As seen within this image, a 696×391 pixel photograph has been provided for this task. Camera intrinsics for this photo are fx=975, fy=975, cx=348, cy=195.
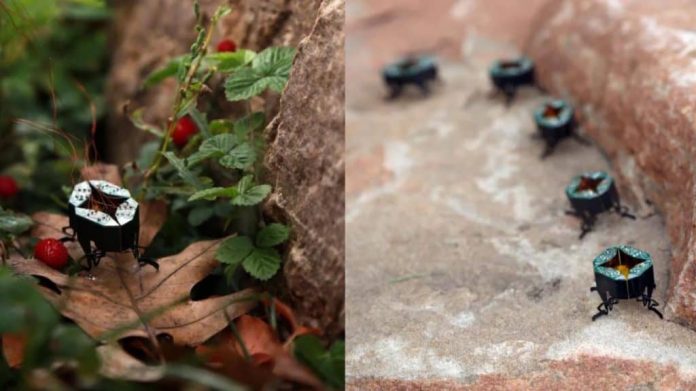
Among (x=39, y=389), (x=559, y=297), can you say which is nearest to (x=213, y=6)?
(x=559, y=297)

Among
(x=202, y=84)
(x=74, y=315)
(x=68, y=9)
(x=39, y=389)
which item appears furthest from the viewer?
(x=68, y=9)

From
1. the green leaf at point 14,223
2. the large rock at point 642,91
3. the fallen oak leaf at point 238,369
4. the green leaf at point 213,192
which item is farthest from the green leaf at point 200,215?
the large rock at point 642,91

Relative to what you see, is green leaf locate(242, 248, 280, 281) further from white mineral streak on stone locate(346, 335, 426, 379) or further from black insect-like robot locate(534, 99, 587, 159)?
black insect-like robot locate(534, 99, 587, 159)

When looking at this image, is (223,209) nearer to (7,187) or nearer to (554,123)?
(7,187)

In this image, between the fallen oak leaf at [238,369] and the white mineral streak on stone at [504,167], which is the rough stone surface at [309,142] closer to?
the fallen oak leaf at [238,369]

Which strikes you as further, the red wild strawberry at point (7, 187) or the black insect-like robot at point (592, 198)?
the red wild strawberry at point (7, 187)

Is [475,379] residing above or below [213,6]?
below

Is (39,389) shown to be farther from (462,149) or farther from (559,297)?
(462,149)
